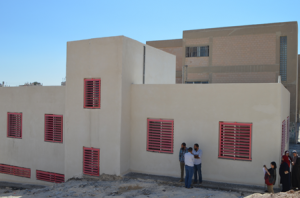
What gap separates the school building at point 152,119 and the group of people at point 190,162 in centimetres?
61

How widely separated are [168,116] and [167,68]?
226 inches

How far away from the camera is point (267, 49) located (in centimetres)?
2350

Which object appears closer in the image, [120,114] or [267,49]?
[120,114]

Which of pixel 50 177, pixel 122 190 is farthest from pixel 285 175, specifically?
pixel 50 177

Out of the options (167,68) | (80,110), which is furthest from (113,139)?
(167,68)

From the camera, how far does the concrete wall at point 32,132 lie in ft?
42.0

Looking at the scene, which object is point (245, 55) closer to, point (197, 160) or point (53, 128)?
point (197, 160)

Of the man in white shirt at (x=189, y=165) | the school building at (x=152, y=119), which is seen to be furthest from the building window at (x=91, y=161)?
the man in white shirt at (x=189, y=165)

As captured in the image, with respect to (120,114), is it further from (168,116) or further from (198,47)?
(198,47)

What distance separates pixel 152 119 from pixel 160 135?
2.35 ft

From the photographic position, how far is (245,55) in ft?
79.3

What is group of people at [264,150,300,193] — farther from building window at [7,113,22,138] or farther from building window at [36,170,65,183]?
building window at [7,113,22,138]

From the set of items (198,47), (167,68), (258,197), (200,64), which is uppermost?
(198,47)

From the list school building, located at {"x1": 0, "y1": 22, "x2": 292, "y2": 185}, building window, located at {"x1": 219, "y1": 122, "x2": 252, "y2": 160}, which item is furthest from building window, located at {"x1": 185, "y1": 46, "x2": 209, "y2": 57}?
building window, located at {"x1": 219, "y1": 122, "x2": 252, "y2": 160}
